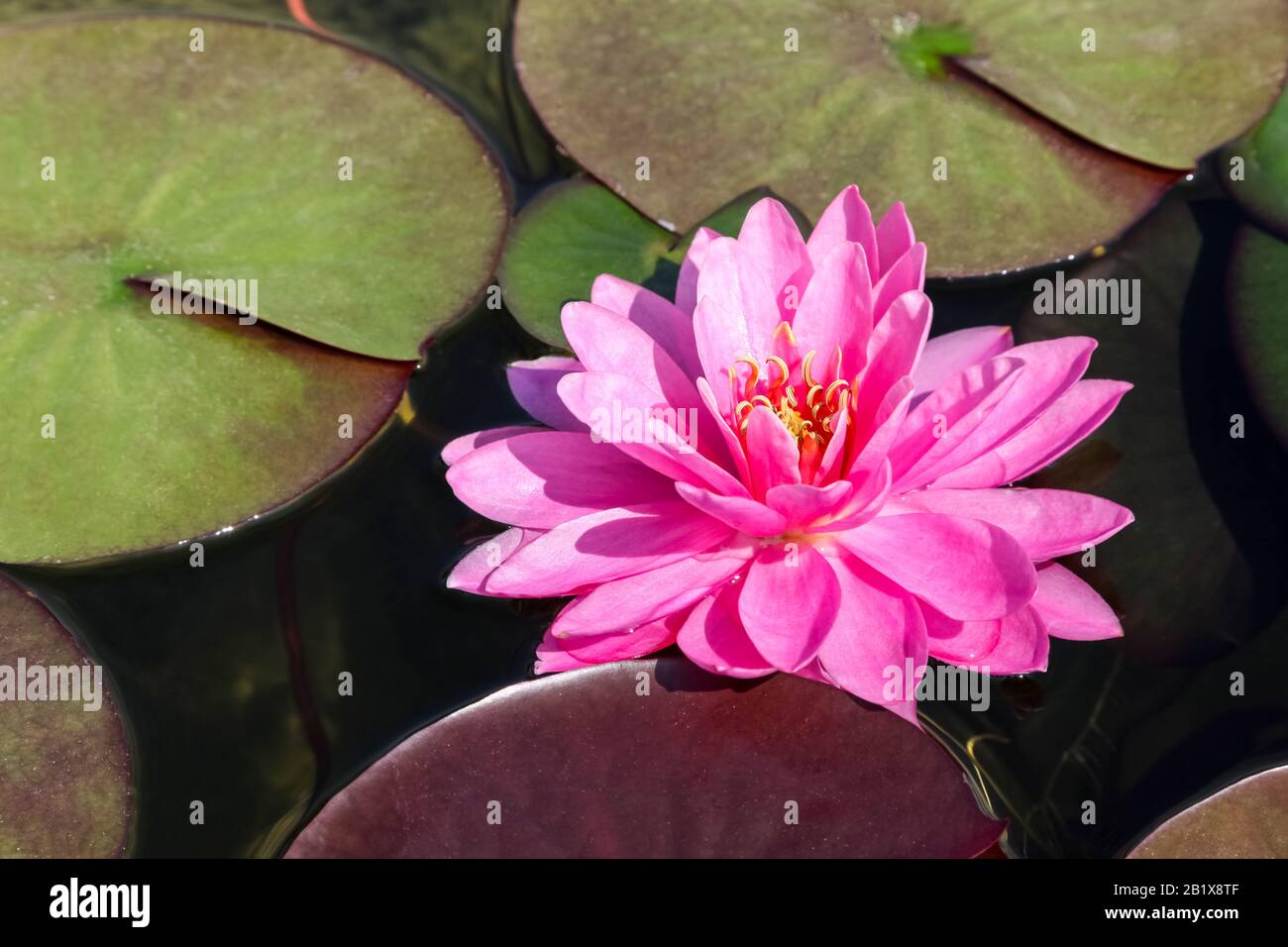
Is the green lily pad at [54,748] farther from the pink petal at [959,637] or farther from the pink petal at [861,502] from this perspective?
the pink petal at [959,637]

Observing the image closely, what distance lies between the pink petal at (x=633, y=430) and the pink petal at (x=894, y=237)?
0.64m

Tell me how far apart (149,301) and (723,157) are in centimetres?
171

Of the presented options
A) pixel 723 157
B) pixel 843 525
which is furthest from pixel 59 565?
pixel 723 157

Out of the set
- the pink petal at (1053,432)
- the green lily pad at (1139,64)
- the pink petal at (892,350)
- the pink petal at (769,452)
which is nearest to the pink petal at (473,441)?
the pink petal at (769,452)

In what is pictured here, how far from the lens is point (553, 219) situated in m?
3.18

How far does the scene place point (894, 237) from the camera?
2.38m

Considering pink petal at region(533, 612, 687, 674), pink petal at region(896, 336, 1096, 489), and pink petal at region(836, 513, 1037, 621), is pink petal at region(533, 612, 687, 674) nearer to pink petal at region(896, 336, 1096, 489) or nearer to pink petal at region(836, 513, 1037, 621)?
pink petal at region(836, 513, 1037, 621)

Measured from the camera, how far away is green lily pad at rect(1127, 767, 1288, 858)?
2125 millimetres

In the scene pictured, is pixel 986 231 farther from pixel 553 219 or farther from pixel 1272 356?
pixel 553 219

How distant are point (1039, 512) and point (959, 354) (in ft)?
1.53

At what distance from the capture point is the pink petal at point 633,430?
83.6 inches

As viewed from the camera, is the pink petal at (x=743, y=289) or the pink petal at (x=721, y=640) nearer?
the pink petal at (x=721, y=640)

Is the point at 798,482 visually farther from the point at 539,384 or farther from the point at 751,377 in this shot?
the point at 539,384
